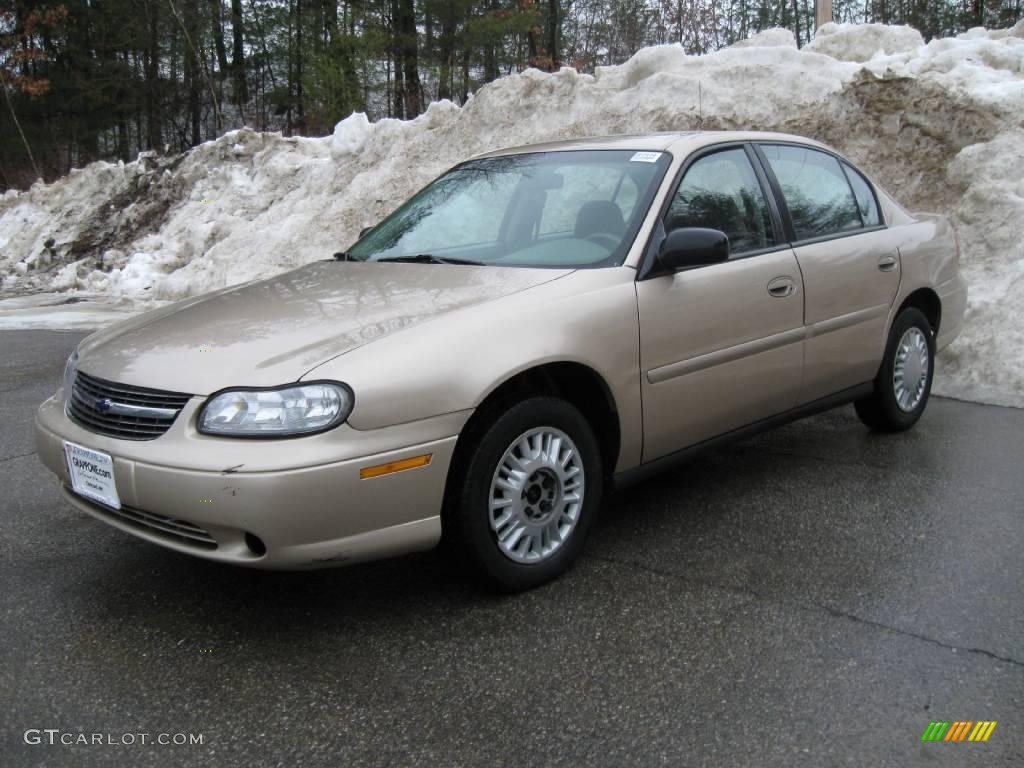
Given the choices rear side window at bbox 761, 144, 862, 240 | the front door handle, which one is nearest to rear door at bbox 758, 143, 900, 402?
rear side window at bbox 761, 144, 862, 240

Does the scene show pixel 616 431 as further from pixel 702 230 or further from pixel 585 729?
pixel 585 729

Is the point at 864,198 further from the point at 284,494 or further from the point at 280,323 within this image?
the point at 284,494

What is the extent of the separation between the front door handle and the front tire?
1153mm

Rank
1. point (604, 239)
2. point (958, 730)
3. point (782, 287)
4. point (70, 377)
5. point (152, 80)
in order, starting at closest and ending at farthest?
point (958, 730)
point (70, 377)
point (604, 239)
point (782, 287)
point (152, 80)

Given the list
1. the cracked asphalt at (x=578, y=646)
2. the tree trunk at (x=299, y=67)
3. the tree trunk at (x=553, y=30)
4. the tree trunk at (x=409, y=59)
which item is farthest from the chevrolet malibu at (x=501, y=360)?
the tree trunk at (x=299, y=67)

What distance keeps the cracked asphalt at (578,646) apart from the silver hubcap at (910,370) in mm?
886

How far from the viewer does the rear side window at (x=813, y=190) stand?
441 cm

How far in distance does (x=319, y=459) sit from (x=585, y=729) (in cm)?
103

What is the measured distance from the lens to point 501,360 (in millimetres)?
3037

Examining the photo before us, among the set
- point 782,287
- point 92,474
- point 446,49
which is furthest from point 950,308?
point 446,49

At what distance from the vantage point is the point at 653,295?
3551mm

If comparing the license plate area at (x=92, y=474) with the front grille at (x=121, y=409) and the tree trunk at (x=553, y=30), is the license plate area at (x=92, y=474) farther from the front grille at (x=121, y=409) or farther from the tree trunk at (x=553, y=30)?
the tree trunk at (x=553, y=30)

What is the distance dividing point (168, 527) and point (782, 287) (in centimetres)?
265

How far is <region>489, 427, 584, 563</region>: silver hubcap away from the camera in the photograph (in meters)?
3.12
